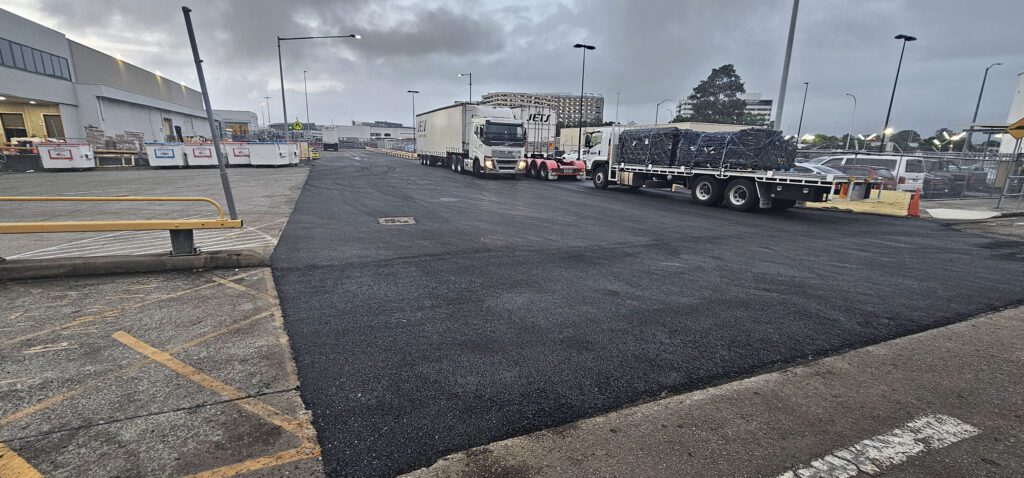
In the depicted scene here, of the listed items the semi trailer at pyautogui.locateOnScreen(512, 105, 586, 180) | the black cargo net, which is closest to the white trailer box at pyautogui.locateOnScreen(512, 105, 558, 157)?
the semi trailer at pyautogui.locateOnScreen(512, 105, 586, 180)

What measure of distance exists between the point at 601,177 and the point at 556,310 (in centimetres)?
1601

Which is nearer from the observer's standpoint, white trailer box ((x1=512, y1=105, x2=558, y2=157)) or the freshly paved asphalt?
the freshly paved asphalt

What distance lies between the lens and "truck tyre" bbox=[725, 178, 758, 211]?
1354cm

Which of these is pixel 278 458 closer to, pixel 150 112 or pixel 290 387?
pixel 290 387

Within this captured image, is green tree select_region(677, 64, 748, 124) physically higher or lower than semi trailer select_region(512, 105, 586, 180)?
higher

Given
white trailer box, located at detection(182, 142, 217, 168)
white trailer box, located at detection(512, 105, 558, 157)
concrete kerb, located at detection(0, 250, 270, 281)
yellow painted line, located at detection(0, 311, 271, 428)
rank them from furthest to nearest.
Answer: white trailer box, located at detection(182, 142, 217, 168) < white trailer box, located at detection(512, 105, 558, 157) < concrete kerb, located at detection(0, 250, 270, 281) < yellow painted line, located at detection(0, 311, 271, 428)

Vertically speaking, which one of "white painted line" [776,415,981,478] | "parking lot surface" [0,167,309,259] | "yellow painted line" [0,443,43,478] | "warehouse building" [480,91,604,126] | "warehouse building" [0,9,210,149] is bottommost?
"parking lot surface" [0,167,309,259]

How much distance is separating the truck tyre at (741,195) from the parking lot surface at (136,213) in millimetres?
13026

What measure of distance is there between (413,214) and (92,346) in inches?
307

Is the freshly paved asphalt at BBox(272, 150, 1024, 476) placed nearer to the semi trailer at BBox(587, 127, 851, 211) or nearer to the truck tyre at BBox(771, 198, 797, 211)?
the semi trailer at BBox(587, 127, 851, 211)

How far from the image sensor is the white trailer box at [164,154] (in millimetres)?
26328

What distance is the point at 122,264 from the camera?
5695mm

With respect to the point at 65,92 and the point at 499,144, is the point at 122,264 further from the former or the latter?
the point at 65,92

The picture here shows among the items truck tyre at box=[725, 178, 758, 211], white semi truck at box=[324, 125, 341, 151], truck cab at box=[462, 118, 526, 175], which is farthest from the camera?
white semi truck at box=[324, 125, 341, 151]
